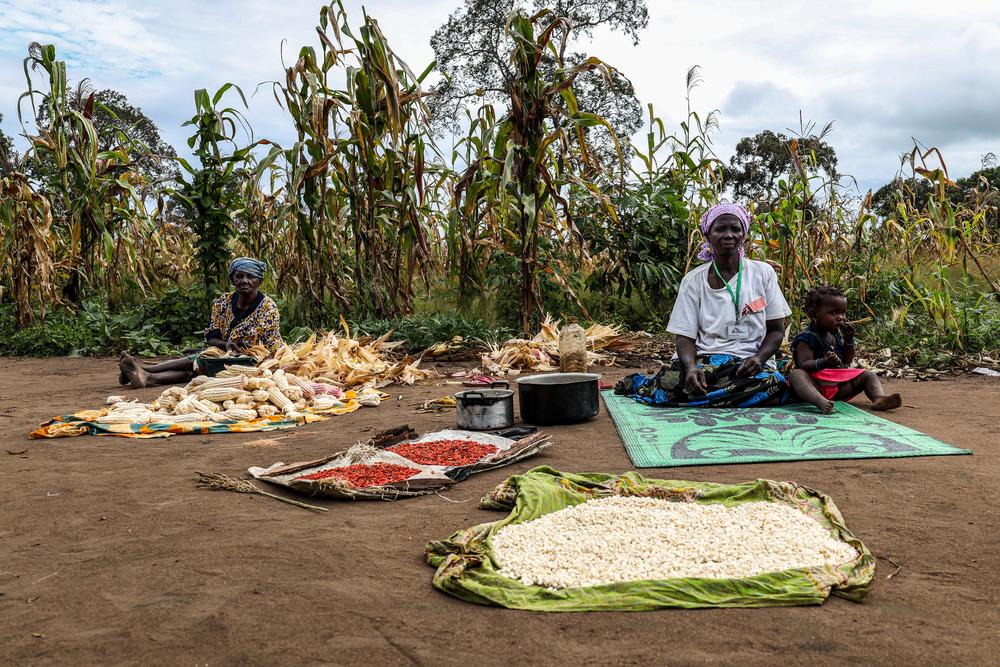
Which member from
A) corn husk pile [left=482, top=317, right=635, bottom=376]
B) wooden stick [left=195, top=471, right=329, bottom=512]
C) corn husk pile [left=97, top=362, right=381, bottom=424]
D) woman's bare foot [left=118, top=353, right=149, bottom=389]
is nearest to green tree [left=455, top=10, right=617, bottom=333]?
corn husk pile [left=482, top=317, right=635, bottom=376]

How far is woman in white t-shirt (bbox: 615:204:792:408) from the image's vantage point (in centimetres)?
416

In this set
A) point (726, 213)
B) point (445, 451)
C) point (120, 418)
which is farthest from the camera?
point (726, 213)

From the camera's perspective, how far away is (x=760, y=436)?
346 cm

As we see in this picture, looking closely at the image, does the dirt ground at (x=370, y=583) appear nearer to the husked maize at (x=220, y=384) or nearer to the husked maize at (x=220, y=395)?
the husked maize at (x=220, y=395)

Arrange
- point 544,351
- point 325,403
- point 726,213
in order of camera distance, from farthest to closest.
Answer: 1. point 544,351
2. point 325,403
3. point 726,213

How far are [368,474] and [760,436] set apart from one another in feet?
5.63

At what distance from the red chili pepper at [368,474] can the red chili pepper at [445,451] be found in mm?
173

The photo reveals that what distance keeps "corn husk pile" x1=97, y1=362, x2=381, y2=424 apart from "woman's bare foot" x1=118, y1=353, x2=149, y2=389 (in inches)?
24.8

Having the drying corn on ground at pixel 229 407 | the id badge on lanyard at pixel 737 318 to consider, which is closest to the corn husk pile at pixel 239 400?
the drying corn on ground at pixel 229 407

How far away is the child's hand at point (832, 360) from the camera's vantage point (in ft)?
13.0

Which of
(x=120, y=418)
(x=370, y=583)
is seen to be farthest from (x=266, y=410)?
(x=370, y=583)

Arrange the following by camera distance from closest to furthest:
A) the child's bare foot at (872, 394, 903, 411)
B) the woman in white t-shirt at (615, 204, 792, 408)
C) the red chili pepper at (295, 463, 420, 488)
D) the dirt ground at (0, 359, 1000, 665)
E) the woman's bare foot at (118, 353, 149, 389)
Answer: the dirt ground at (0, 359, 1000, 665) < the red chili pepper at (295, 463, 420, 488) < the child's bare foot at (872, 394, 903, 411) < the woman in white t-shirt at (615, 204, 792, 408) < the woman's bare foot at (118, 353, 149, 389)

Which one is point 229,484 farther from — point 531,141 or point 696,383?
point 531,141

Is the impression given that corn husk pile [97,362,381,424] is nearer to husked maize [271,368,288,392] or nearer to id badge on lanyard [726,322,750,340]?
husked maize [271,368,288,392]
